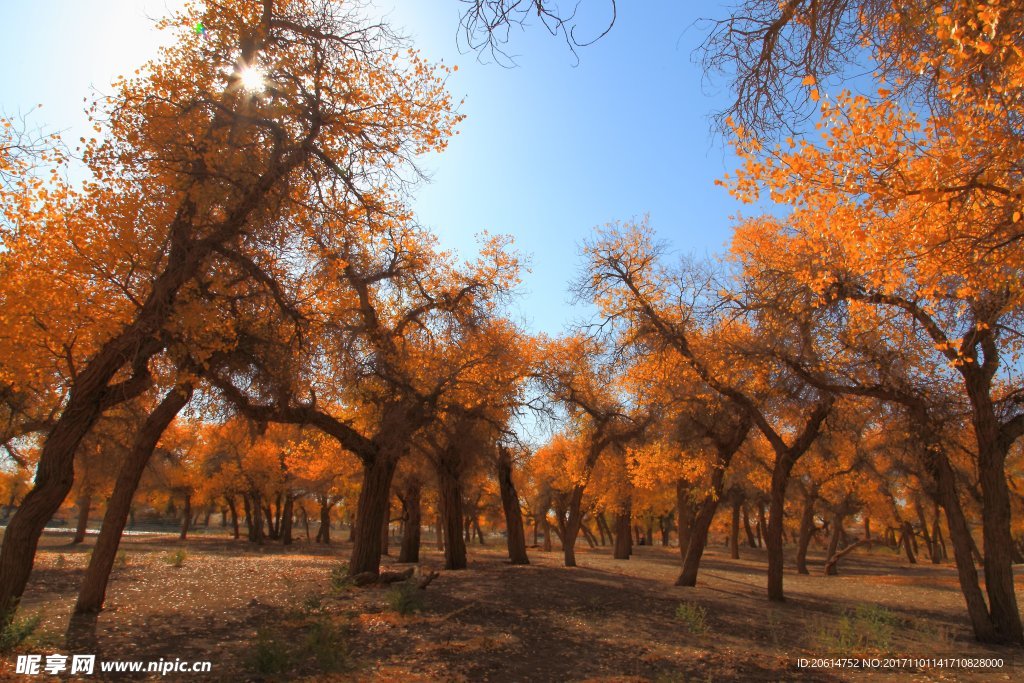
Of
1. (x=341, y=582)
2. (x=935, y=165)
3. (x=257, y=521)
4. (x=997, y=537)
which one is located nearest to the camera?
(x=935, y=165)

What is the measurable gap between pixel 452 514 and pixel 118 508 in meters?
10.1

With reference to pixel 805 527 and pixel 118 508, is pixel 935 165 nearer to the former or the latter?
pixel 118 508

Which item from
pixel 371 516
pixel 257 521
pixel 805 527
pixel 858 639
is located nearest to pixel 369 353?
pixel 371 516

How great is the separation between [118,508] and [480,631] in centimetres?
579

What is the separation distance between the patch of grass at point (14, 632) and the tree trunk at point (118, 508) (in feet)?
9.08

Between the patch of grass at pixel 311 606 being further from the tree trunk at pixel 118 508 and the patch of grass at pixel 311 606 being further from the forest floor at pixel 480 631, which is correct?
the tree trunk at pixel 118 508

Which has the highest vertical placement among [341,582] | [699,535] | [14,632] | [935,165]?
[935,165]

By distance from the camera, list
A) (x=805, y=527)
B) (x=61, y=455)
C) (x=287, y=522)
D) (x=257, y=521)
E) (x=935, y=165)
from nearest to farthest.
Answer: (x=935, y=165) < (x=61, y=455) < (x=805, y=527) < (x=257, y=521) < (x=287, y=522)

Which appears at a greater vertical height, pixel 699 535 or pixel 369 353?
pixel 369 353

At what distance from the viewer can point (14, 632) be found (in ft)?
19.7

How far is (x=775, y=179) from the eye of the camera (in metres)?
5.11

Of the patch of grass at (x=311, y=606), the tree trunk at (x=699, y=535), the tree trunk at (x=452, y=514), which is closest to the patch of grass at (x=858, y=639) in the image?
the tree trunk at (x=699, y=535)

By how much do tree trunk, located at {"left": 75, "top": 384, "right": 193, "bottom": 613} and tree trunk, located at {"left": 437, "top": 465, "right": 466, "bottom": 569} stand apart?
8950 mm

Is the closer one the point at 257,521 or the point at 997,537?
the point at 997,537
